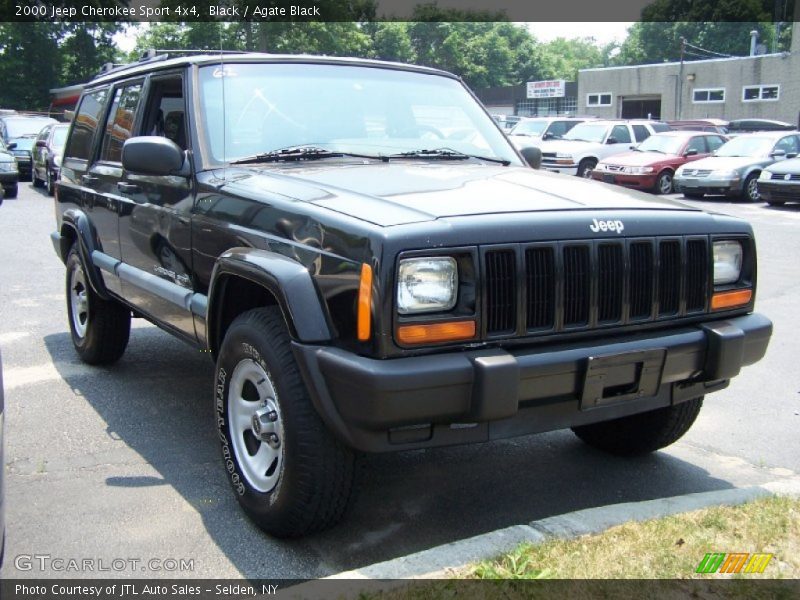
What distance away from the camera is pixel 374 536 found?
3.56 metres

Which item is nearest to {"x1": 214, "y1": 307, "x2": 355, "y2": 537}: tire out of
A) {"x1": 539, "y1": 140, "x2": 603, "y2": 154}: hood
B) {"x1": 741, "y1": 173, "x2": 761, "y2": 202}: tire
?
{"x1": 741, "y1": 173, "x2": 761, "y2": 202}: tire

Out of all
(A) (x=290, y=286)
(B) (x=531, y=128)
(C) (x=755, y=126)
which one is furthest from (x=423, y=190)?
(C) (x=755, y=126)

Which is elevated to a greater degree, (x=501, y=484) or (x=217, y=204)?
(x=217, y=204)

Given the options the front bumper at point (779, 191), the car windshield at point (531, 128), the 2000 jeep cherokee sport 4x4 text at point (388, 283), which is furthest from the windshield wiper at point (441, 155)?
the car windshield at point (531, 128)

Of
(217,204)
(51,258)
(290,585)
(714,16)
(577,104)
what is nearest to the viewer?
(290,585)

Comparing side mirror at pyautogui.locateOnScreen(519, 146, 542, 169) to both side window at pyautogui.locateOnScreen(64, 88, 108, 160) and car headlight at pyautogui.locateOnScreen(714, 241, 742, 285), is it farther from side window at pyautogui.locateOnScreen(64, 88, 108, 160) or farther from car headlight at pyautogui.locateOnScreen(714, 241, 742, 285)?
side window at pyautogui.locateOnScreen(64, 88, 108, 160)

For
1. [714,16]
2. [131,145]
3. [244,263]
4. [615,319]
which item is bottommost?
[615,319]

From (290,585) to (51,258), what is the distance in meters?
→ 9.07

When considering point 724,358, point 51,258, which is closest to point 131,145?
point 724,358

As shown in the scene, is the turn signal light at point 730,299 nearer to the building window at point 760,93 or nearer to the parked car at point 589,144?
the parked car at point 589,144

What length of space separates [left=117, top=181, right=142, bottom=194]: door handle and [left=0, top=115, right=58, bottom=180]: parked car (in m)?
19.8

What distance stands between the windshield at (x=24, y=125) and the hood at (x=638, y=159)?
15.8 metres

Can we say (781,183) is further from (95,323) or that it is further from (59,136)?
(59,136)

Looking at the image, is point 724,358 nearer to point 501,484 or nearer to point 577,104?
point 501,484
